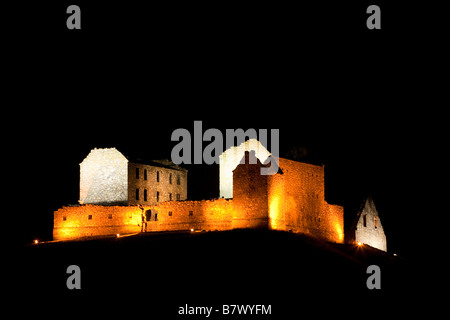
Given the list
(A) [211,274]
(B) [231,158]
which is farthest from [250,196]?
(A) [211,274]

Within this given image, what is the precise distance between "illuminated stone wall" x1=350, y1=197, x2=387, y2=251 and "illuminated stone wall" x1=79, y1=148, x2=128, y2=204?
67.3ft

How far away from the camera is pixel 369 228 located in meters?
46.2

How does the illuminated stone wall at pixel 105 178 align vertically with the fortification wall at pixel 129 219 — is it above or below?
above

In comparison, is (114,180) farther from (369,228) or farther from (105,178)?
(369,228)

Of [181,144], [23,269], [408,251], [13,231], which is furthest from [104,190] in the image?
[13,231]

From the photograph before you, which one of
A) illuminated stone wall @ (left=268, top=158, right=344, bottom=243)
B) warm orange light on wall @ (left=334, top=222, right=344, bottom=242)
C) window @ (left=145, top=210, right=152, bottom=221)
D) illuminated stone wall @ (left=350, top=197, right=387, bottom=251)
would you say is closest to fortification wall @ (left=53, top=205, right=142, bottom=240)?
window @ (left=145, top=210, right=152, bottom=221)

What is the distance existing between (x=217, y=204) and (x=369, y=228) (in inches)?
552

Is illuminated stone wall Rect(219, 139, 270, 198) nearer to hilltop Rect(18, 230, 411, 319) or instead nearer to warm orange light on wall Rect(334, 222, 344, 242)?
warm orange light on wall Rect(334, 222, 344, 242)

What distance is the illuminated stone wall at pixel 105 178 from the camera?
47.8 m

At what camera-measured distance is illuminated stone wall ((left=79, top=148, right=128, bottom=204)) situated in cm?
4778

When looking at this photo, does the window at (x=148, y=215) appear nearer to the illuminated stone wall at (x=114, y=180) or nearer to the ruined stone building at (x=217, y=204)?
the ruined stone building at (x=217, y=204)

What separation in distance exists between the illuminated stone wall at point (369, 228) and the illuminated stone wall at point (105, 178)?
20523 millimetres

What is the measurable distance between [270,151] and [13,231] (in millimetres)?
51363

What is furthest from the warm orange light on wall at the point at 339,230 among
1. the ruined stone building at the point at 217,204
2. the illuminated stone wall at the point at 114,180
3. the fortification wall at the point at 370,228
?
the illuminated stone wall at the point at 114,180
